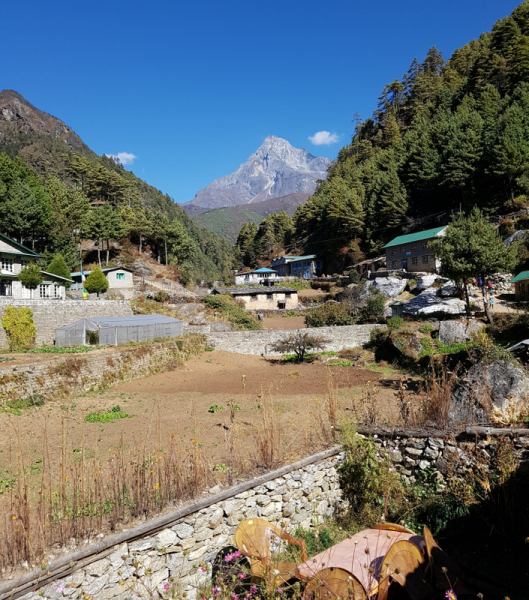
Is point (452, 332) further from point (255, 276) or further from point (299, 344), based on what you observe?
point (255, 276)

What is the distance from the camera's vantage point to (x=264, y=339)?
27.8 m

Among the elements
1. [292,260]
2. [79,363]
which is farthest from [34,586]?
[292,260]

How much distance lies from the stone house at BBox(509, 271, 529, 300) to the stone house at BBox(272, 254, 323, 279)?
1458 inches

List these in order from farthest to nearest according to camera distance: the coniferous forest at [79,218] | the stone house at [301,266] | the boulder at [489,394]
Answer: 1. the stone house at [301,266]
2. the coniferous forest at [79,218]
3. the boulder at [489,394]

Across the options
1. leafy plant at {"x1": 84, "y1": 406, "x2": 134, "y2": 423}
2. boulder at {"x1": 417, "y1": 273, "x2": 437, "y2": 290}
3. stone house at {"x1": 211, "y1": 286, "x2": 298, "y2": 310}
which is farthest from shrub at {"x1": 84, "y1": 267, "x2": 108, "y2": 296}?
boulder at {"x1": 417, "y1": 273, "x2": 437, "y2": 290}

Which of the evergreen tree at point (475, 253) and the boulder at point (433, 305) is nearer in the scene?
the evergreen tree at point (475, 253)

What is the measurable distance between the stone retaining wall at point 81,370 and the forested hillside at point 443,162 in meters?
40.1

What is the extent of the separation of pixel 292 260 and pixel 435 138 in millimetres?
29029

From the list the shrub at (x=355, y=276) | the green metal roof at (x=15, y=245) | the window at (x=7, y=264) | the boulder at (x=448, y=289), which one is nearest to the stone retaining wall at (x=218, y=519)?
the boulder at (x=448, y=289)

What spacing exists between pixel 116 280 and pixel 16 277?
11.9 m

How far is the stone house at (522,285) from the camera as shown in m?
27.6

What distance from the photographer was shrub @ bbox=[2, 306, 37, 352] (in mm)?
21922

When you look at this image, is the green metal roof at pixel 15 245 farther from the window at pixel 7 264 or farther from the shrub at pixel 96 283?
the shrub at pixel 96 283

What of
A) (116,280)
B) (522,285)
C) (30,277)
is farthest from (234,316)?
(522,285)
